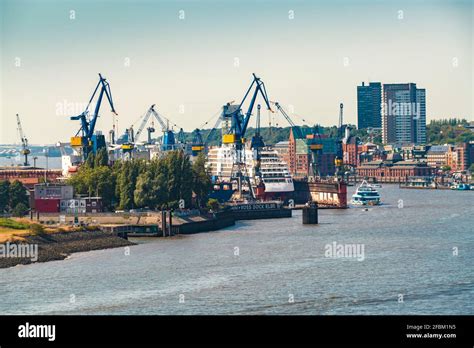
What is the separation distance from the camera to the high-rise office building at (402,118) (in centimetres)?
14262

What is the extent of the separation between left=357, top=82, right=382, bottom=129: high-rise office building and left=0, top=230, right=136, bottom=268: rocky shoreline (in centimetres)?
12128

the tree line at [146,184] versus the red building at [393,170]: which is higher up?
the tree line at [146,184]

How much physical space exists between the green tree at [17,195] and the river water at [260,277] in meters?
11.4

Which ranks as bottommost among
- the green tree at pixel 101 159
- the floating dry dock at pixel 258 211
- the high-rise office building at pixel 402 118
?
the floating dry dock at pixel 258 211

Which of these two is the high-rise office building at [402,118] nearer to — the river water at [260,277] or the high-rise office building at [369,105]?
the high-rise office building at [369,105]

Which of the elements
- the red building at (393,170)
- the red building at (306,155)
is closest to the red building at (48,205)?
the red building at (306,155)

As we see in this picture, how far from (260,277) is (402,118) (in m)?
123

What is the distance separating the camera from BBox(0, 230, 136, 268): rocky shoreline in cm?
2873

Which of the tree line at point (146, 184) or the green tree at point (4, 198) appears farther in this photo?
the green tree at point (4, 198)

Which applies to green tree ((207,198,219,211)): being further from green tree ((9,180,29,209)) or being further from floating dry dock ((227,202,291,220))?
green tree ((9,180,29,209))

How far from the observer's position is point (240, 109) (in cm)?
6244
